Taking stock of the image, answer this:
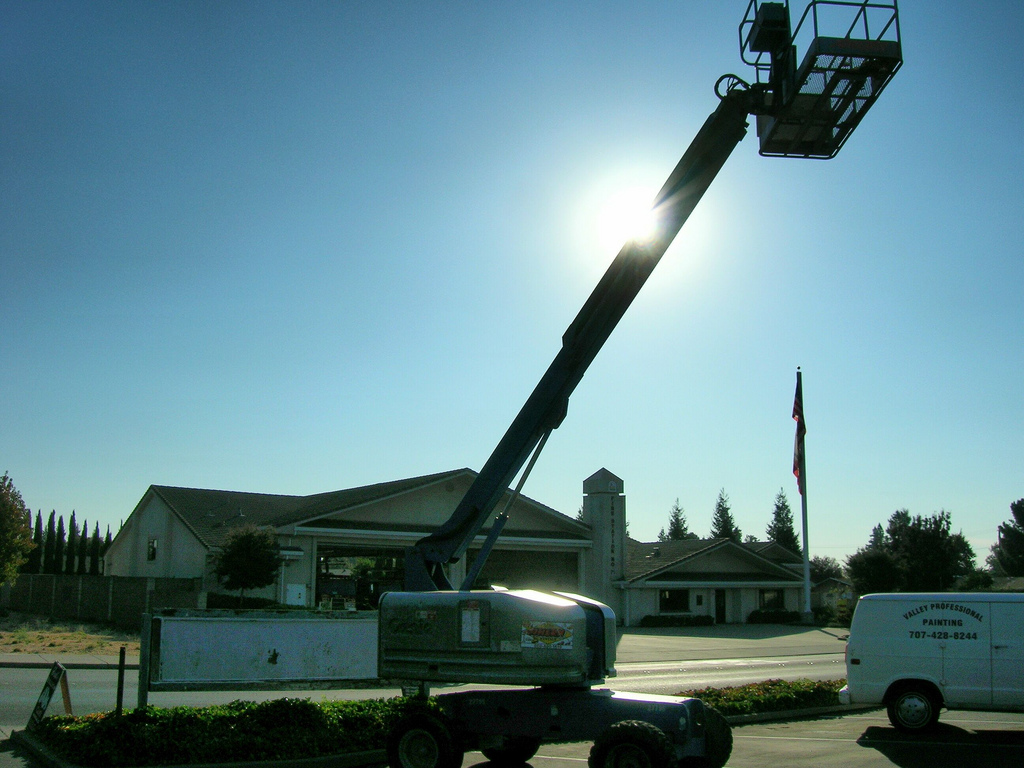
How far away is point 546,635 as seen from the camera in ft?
29.6

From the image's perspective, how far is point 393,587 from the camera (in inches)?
1681

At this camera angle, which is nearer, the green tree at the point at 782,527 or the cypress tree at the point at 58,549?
the cypress tree at the point at 58,549

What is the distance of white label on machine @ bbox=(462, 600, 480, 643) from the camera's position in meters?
9.18

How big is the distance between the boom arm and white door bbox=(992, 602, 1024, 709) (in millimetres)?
7255

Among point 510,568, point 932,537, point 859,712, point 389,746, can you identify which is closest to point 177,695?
point 389,746

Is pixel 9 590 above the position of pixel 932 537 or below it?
below

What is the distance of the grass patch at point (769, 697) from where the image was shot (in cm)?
1485

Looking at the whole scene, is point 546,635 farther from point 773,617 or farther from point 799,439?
point 773,617

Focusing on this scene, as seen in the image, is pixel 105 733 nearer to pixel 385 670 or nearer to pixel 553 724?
pixel 385 670

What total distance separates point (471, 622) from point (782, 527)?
412ft

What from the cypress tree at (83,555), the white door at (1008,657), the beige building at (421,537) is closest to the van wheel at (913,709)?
the white door at (1008,657)

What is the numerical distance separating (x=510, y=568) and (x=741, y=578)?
45.2ft

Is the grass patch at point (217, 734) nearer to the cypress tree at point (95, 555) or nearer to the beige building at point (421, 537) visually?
the beige building at point (421, 537)

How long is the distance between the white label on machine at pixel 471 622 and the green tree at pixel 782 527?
118m
